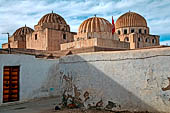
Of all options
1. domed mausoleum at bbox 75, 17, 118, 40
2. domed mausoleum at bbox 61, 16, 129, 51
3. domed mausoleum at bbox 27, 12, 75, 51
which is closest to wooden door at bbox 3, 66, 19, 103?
domed mausoleum at bbox 61, 16, 129, 51

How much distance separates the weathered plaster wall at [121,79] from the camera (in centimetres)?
505

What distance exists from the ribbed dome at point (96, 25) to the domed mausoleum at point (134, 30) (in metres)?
13.5

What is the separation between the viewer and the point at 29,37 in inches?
1099

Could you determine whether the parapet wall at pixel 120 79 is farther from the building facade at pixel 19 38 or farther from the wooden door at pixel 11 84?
the building facade at pixel 19 38

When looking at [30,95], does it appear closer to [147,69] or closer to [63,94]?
[63,94]

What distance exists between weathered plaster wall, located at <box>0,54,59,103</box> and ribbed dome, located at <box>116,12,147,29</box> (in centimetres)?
2638

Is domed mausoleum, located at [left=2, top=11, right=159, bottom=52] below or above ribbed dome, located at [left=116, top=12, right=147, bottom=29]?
below

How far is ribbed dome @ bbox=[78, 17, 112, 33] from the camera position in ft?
68.8

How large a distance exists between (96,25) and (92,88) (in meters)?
15.4

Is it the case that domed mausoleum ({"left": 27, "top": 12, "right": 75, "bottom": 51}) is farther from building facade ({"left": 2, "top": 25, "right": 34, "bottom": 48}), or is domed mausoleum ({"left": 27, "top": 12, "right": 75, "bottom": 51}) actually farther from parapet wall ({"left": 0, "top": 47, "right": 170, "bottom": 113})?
parapet wall ({"left": 0, "top": 47, "right": 170, "bottom": 113})

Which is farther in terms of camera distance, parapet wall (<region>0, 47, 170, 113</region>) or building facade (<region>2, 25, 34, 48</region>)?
building facade (<region>2, 25, 34, 48</region>)

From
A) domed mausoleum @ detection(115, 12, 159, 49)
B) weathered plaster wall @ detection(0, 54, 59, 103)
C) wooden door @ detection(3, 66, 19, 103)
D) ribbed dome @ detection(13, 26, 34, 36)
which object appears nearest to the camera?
wooden door @ detection(3, 66, 19, 103)

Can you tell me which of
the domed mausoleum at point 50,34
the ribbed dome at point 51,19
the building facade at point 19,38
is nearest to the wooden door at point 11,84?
the domed mausoleum at point 50,34

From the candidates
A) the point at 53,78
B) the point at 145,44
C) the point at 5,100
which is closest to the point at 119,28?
the point at 145,44
